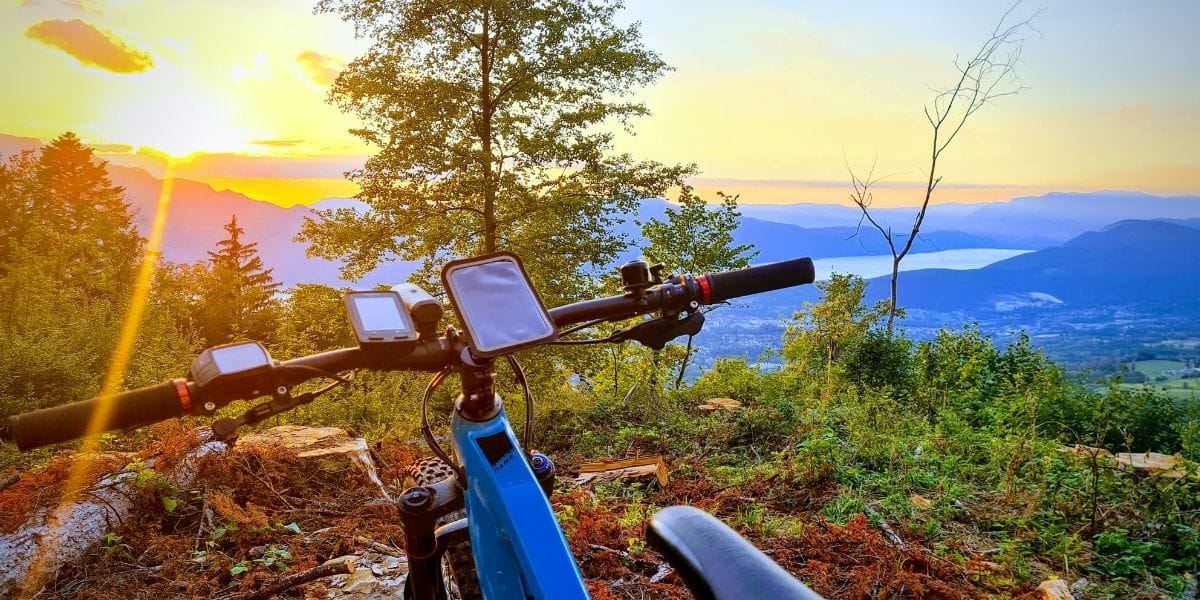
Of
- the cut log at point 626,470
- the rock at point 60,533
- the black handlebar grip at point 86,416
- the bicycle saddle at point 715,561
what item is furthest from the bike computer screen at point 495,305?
the cut log at point 626,470

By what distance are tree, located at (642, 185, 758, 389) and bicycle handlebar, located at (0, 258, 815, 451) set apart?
14.6 meters

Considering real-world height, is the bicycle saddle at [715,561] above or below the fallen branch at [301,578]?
above

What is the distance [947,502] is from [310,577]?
4796mm

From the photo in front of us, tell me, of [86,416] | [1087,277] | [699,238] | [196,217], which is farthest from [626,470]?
[1087,277]

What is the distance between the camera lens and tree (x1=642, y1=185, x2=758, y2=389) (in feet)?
54.2

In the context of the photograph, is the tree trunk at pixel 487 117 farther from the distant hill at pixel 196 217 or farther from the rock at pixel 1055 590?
the distant hill at pixel 196 217

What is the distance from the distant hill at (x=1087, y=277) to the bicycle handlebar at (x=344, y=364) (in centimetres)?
9694

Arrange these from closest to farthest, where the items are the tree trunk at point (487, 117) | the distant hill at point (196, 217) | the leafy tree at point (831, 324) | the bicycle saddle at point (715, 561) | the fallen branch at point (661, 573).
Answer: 1. the bicycle saddle at point (715, 561)
2. the fallen branch at point (661, 573)
3. the tree trunk at point (487, 117)
4. the leafy tree at point (831, 324)
5. the distant hill at point (196, 217)

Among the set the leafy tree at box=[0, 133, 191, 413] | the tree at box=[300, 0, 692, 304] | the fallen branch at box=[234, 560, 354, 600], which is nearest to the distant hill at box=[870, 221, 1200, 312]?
the tree at box=[300, 0, 692, 304]

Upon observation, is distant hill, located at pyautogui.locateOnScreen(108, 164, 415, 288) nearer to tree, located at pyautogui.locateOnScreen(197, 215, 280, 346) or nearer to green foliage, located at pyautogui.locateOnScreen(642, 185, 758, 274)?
tree, located at pyautogui.locateOnScreen(197, 215, 280, 346)

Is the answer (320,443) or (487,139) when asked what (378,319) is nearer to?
(320,443)

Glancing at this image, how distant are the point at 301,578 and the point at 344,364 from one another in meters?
2.59

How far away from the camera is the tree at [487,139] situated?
11.5 m

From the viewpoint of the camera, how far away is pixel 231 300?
110ft
